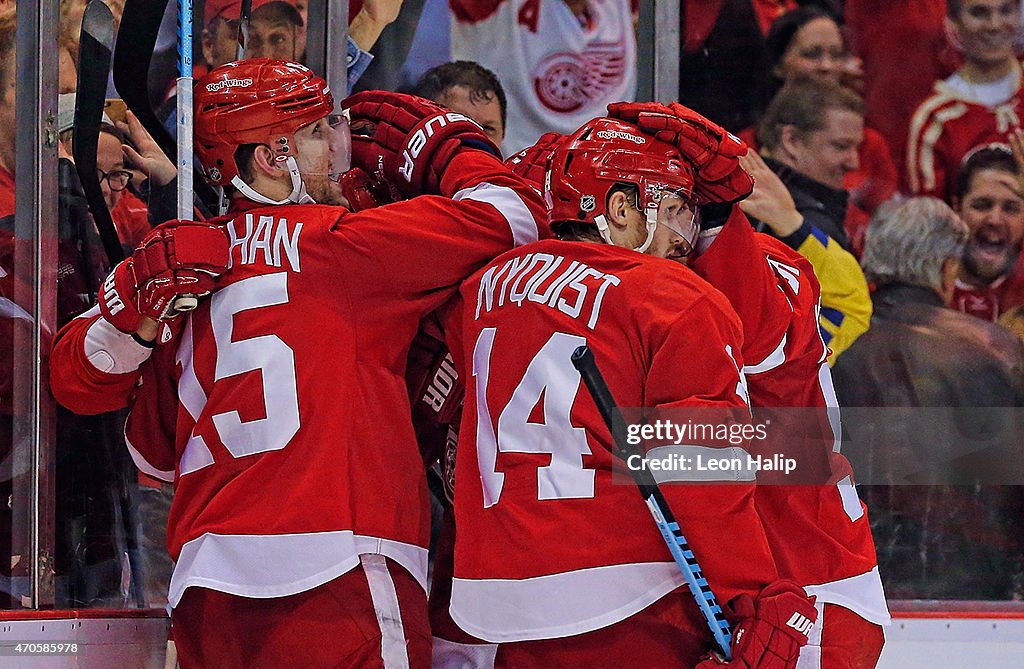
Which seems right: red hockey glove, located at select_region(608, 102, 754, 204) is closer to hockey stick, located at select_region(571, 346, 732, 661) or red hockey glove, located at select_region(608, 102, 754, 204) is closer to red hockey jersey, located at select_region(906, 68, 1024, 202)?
hockey stick, located at select_region(571, 346, 732, 661)

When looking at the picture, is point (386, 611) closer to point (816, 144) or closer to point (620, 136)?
point (620, 136)

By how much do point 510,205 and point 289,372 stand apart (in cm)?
47

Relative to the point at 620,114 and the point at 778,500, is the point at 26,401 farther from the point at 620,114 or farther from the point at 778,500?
the point at 778,500

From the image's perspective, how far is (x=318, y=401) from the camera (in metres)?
2.17

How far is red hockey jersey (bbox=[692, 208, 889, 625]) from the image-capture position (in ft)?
7.16

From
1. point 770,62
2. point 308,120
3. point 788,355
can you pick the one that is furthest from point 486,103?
point 788,355

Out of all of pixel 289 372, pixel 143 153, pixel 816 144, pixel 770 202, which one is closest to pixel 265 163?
pixel 289 372

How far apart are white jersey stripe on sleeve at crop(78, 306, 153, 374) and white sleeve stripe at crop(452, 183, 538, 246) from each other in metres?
0.60

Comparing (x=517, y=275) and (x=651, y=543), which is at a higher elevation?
(x=517, y=275)

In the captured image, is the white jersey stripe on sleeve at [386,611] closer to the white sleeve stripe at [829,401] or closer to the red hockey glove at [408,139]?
the red hockey glove at [408,139]

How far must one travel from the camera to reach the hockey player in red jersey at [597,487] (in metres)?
1.85

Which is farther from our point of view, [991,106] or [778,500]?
[991,106]

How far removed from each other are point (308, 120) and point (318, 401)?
516 mm

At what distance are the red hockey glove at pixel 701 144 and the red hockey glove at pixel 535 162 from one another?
15.7 inches
